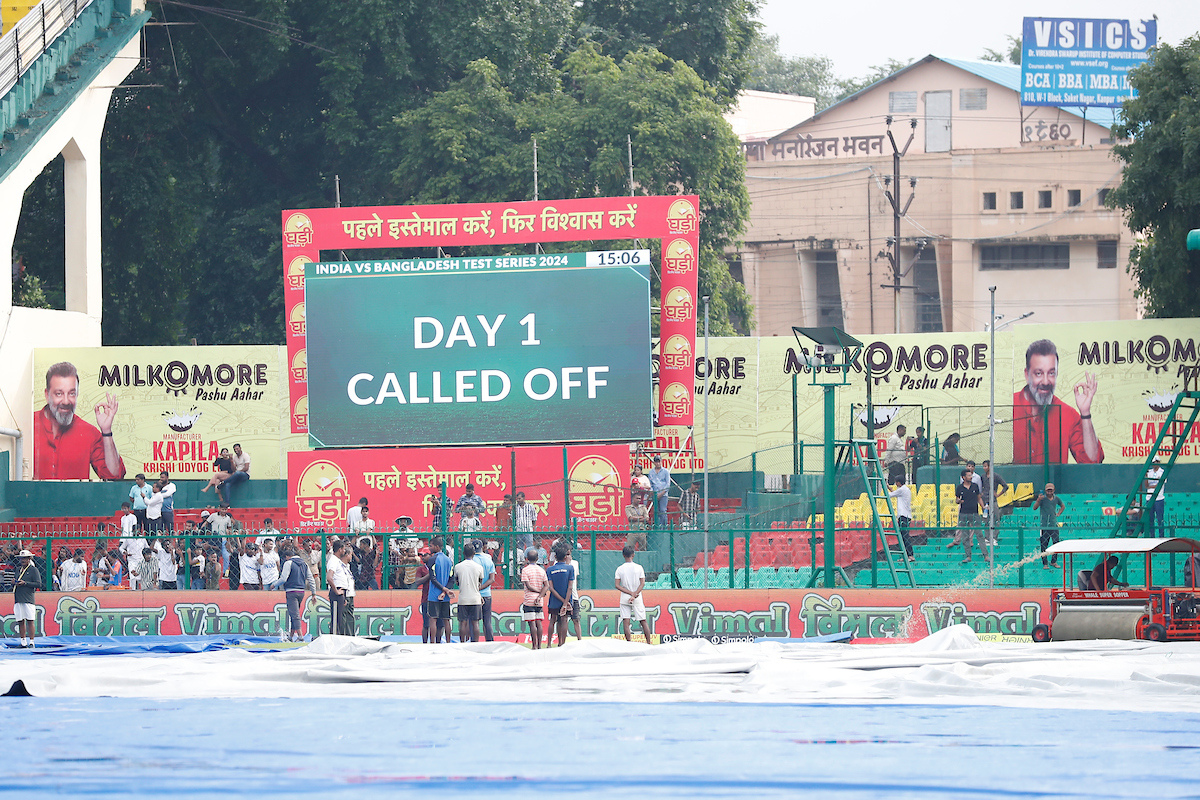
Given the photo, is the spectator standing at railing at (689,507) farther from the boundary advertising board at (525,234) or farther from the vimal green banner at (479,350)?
the vimal green banner at (479,350)

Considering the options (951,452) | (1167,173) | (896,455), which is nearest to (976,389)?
(951,452)

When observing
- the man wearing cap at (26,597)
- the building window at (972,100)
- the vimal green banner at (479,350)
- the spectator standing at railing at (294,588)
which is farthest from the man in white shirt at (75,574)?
the building window at (972,100)

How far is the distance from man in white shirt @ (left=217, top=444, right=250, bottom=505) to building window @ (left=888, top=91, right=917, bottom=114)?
40.1 m

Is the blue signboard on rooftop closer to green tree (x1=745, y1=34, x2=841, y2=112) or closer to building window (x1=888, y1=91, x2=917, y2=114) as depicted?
building window (x1=888, y1=91, x2=917, y2=114)

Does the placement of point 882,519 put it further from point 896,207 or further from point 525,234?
point 896,207

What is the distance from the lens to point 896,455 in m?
30.9

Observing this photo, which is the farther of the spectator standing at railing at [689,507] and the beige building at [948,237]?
the beige building at [948,237]

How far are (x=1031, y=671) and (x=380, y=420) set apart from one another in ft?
55.1

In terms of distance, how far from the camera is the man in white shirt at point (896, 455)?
30656 mm

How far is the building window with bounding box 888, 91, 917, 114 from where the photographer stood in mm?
66500

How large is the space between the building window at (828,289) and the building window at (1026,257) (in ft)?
19.1

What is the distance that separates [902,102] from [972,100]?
2.95 meters

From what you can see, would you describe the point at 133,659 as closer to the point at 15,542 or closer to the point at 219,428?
the point at 15,542

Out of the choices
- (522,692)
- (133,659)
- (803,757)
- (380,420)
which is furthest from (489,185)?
(803,757)
